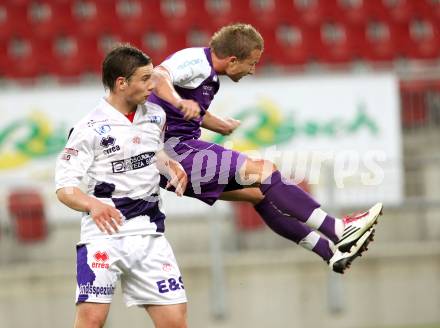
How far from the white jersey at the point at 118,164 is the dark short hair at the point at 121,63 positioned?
15 centimetres

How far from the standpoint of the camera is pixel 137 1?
11.8 m

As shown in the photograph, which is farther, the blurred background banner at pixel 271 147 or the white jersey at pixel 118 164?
the blurred background banner at pixel 271 147

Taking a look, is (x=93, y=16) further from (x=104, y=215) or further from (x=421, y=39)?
(x=104, y=215)

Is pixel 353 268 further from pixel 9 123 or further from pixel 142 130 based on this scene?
pixel 142 130

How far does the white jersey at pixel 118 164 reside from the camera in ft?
13.9

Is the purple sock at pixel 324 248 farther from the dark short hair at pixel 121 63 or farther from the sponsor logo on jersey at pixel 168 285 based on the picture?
the dark short hair at pixel 121 63

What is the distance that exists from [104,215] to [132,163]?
1.01 feet

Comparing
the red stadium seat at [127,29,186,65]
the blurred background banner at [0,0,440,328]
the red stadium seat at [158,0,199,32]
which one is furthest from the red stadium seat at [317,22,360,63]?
the red stadium seat at [127,29,186,65]

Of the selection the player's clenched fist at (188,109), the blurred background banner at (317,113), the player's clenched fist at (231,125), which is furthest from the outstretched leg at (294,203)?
the blurred background banner at (317,113)

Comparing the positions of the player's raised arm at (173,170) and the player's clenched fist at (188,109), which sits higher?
the player's clenched fist at (188,109)

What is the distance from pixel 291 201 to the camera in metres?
4.83

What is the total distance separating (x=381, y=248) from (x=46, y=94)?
3649mm

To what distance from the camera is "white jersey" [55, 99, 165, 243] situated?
4.23 metres

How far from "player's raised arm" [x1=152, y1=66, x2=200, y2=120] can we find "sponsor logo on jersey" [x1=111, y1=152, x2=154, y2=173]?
265 millimetres
